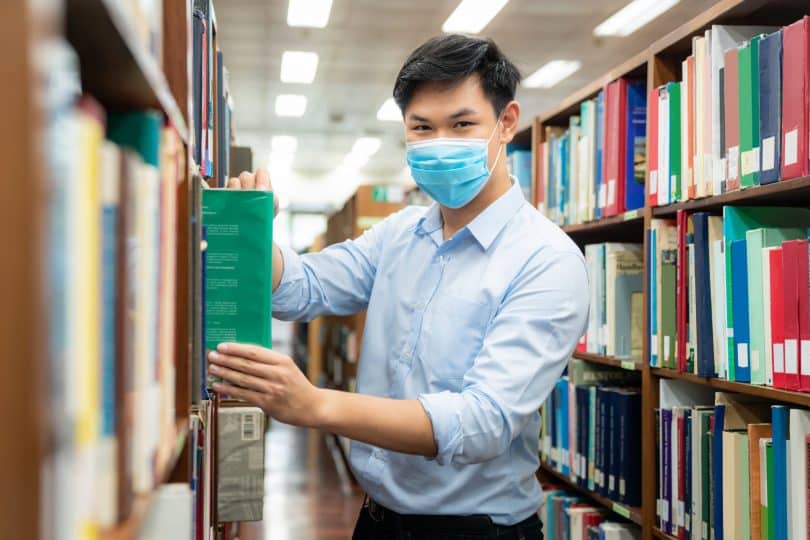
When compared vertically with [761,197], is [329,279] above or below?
below

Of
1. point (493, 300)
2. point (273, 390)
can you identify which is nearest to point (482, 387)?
point (493, 300)

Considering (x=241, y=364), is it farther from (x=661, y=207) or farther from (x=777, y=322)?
(x=661, y=207)

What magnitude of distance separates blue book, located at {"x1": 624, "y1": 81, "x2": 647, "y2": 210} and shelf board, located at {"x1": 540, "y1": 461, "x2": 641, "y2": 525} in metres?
0.92

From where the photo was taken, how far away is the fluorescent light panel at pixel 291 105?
9.67m

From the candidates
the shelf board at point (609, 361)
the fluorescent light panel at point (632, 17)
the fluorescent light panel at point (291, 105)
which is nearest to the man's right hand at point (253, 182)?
the shelf board at point (609, 361)

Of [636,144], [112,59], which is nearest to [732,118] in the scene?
[636,144]

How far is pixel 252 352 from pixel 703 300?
1.31m

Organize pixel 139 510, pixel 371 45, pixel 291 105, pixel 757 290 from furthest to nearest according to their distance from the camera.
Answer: pixel 291 105 → pixel 371 45 → pixel 757 290 → pixel 139 510

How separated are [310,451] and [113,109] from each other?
674 centimetres

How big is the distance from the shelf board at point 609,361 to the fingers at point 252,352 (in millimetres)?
1541

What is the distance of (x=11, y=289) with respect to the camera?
1.31ft

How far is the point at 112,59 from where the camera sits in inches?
25.5

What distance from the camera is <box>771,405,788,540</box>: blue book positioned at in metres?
1.82

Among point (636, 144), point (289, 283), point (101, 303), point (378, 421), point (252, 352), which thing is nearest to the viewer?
point (101, 303)
